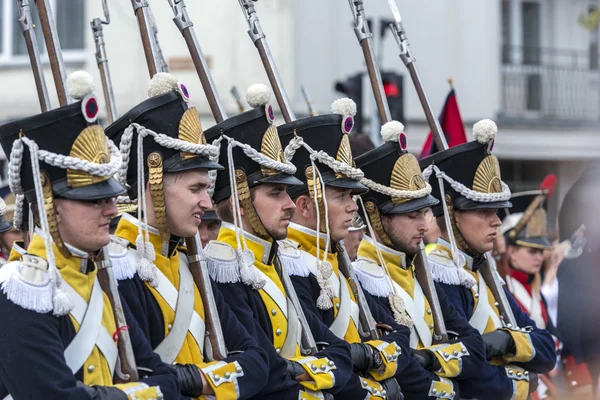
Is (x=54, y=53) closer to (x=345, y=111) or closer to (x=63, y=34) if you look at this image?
(x=345, y=111)

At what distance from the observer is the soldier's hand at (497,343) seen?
6648 millimetres

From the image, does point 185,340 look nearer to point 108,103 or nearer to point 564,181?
point 108,103

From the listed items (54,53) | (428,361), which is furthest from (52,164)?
(428,361)

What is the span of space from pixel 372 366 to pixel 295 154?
1028mm

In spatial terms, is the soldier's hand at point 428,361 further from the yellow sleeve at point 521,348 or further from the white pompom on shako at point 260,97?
the white pompom on shako at point 260,97

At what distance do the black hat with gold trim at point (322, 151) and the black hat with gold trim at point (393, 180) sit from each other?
46 centimetres

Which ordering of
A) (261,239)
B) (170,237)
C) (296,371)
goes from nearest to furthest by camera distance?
(170,237), (296,371), (261,239)

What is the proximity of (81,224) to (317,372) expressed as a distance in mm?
1437

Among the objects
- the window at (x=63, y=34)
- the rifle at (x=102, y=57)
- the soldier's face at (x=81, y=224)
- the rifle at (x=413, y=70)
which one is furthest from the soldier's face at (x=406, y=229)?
the window at (x=63, y=34)

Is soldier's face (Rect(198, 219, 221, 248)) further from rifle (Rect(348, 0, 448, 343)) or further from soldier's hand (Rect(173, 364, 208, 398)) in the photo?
soldier's hand (Rect(173, 364, 208, 398))

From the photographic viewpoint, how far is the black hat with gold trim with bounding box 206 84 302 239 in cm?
538

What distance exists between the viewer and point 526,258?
9977 millimetres

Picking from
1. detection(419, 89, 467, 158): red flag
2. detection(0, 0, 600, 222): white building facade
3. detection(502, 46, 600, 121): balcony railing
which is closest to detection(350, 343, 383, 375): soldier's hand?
detection(419, 89, 467, 158): red flag

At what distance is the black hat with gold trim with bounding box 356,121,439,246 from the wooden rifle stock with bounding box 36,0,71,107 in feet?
6.76
